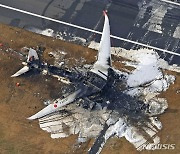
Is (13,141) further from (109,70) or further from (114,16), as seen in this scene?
(114,16)

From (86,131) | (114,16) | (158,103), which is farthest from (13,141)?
(114,16)

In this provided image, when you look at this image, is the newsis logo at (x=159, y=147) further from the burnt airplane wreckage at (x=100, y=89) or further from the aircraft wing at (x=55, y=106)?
the aircraft wing at (x=55, y=106)

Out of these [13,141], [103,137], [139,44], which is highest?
[139,44]

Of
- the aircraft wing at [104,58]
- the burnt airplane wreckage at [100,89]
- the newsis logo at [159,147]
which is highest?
the aircraft wing at [104,58]

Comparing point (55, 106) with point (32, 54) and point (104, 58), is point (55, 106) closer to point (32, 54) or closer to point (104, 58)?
point (32, 54)

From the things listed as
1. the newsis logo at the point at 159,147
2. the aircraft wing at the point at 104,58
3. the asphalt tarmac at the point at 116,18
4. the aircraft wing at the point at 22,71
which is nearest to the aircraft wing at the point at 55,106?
the aircraft wing at the point at 104,58
